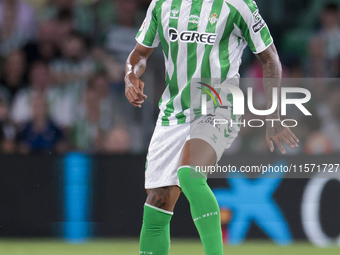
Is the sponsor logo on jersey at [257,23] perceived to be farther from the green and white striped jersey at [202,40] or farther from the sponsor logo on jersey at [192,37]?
the sponsor logo on jersey at [192,37]

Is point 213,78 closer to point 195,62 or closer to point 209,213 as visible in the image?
point 195,62

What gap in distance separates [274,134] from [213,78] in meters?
0.52

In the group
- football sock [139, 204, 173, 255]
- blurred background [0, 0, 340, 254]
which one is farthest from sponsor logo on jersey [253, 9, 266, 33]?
blurred background [0, 0, 340, 254]

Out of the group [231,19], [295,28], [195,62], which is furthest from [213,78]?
[295,28]

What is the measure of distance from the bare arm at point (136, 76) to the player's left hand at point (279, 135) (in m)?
0.82

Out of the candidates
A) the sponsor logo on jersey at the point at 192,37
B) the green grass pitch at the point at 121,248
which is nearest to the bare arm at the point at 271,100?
the sponsor logo on jersey at the point at 192,37

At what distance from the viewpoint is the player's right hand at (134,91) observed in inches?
139

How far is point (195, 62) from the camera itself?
3.62 meters

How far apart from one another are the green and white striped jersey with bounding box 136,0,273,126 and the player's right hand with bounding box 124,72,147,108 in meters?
0.23

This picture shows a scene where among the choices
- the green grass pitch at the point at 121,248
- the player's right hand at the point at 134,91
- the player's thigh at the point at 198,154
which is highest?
the player's right hand at the point at 134,91

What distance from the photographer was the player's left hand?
11.5ft

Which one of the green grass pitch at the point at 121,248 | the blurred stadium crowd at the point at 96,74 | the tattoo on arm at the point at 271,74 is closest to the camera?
the tattoo on arm at the point at 271,74

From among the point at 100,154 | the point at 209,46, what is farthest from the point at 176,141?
the point at 100,154

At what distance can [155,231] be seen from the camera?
12.0ft
